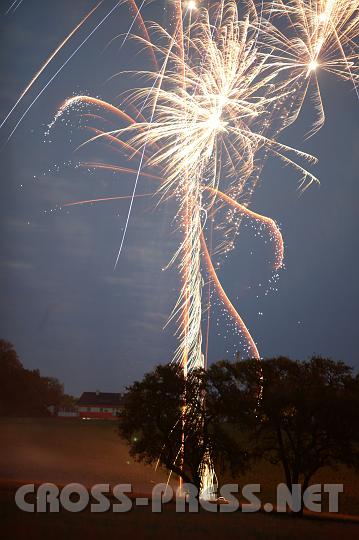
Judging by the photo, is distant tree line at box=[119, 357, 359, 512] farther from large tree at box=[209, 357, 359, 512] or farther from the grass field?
the grass field

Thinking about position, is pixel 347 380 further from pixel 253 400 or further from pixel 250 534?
pixel 250 534

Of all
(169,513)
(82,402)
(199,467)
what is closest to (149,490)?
(199,467)

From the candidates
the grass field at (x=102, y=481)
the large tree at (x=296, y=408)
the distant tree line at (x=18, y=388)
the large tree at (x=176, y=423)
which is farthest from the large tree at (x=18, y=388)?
the large tree at (x=296, y=408)

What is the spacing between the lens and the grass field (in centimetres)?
1750

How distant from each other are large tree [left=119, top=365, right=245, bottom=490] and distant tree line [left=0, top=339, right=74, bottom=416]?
169 ft

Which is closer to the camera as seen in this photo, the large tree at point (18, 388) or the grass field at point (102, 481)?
the grass field at point (102, 481)

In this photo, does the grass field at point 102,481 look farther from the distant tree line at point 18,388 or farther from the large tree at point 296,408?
the distant tree line at point 18,388

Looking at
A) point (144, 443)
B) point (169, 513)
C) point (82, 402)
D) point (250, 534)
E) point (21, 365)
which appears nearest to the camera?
point (250, 534)

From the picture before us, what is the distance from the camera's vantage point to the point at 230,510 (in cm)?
2575

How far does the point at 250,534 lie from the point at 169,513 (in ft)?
13.8

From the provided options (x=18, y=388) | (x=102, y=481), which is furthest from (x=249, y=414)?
(x=18, y=388)

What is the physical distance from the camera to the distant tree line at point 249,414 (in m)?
28.6

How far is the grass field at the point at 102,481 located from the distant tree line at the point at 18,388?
1683 cm

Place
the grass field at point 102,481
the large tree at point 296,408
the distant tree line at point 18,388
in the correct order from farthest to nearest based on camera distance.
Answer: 1. the distant tree line at point 18,388
2. the large tree at point 296,408
3. the grass field at point 102,481
